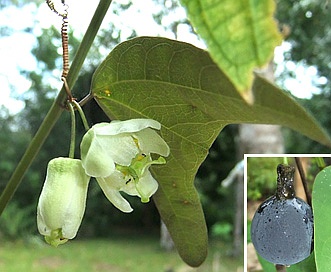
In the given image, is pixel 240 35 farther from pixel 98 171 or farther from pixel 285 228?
pixel 285 228

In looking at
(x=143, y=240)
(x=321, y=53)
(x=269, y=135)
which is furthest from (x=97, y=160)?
(x=143, y=240)

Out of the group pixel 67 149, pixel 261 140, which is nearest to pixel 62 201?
pixel 261 140

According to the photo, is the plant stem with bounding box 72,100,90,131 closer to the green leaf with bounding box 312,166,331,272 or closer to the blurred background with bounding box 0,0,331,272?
the green leaf with bounding box 312,166,331,272

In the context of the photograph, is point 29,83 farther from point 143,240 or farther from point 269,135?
point 269,135

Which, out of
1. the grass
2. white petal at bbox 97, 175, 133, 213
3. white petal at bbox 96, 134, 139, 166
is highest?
the grass

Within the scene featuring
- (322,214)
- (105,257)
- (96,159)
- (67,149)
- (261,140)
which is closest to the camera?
(96,159)

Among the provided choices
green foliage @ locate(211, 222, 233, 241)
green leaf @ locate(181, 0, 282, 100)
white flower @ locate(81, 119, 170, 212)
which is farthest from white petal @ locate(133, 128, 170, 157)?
green foliage @ locate(211, 222, 233, 241)

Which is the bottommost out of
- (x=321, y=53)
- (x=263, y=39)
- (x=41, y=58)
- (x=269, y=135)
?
(x=263, y=39)
